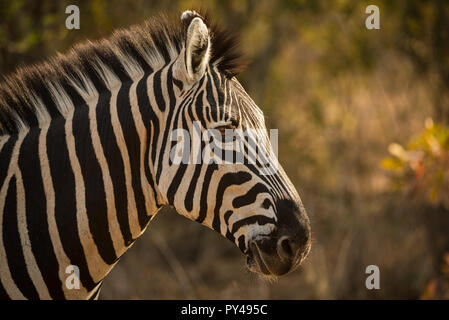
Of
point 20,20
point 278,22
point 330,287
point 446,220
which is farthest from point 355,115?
point 20,20

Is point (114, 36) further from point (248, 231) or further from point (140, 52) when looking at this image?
point (248, 231)

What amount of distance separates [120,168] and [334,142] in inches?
246

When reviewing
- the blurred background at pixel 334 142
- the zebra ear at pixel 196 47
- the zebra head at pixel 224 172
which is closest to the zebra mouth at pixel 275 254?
the zebra head at pixel 224 172

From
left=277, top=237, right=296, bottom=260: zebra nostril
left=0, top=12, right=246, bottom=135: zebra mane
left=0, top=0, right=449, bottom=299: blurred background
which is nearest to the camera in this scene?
left=277, top=237, right=296, bottom=260: zebra nostril

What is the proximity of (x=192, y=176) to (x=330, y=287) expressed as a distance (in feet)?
14.9

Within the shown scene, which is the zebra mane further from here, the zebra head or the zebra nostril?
the zebra nostril

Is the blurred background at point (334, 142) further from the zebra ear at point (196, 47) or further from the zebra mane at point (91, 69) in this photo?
the zebra ear at point (196, 47)

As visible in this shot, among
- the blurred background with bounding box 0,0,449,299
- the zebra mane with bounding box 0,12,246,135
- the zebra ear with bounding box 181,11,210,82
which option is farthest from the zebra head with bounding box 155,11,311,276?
the blurred background with bounding box 0,0,449,299

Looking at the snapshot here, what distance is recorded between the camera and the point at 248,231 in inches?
109

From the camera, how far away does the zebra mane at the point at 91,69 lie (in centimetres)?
301

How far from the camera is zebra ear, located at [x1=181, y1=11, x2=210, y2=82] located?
2.74m

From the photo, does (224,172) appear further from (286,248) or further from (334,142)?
(334,142)

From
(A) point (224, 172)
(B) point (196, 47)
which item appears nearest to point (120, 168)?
(A) point (224, 172)

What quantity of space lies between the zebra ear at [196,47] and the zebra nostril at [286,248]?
3.59 feet
